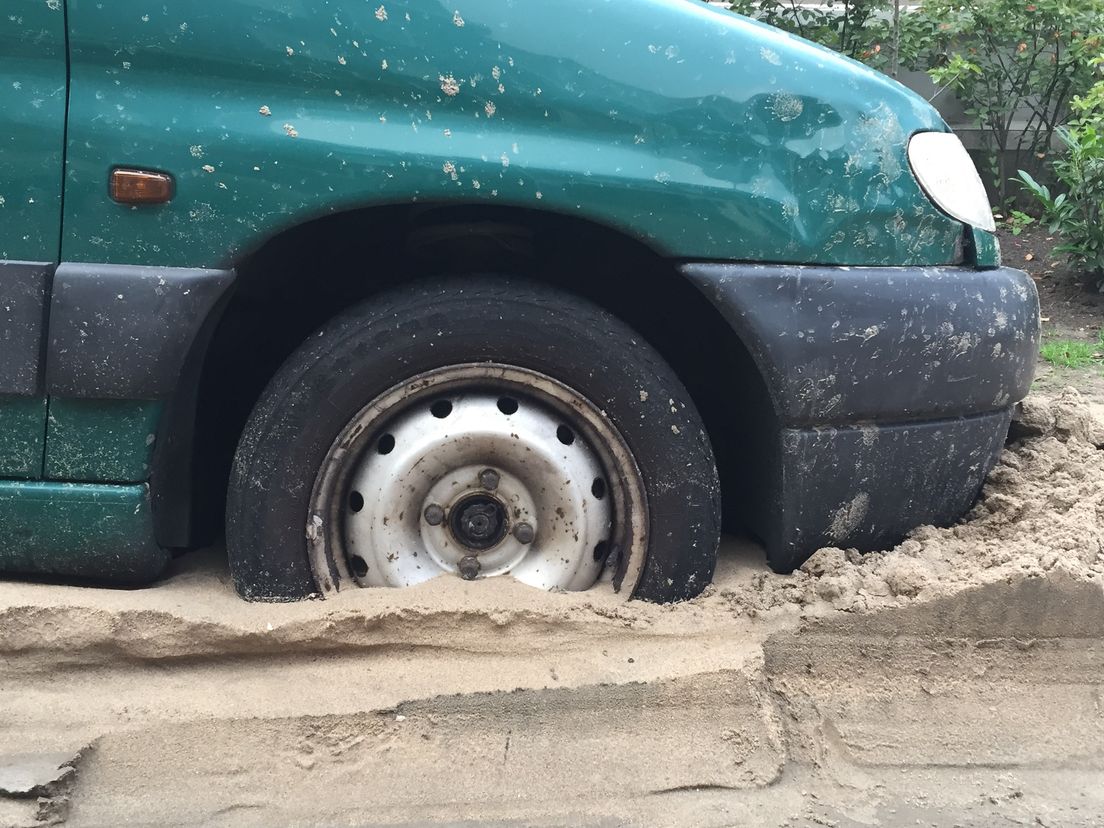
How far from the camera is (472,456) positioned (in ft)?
6.87

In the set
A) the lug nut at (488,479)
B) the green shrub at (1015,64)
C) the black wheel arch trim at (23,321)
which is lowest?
the lug nut at (488,479)

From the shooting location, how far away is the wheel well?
2.15m

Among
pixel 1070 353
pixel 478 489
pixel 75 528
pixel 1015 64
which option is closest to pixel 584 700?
pixel 478 489

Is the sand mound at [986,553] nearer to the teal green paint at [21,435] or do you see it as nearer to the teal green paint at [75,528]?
the teal green paint at [75,528]

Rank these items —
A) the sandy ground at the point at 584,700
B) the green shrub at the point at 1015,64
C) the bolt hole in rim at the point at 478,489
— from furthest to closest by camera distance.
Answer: the green shrub at the point at 1015,64, the bolt hole in rim at the point at 478,489, the sandy ground at the point at 584,700

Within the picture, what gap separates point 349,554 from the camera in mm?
2166

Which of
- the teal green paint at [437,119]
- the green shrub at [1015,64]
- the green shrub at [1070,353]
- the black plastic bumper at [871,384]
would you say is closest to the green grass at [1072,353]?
the green shrub at [1070,353]

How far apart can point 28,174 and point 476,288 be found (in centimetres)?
93

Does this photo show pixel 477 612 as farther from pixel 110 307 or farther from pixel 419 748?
pixel 110 307

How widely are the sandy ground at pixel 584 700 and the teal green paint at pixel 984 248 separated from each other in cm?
67

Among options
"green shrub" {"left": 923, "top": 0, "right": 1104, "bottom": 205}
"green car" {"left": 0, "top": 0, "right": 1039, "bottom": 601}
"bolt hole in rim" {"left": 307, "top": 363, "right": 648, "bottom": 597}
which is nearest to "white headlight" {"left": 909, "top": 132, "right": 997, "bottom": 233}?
"green car" {"left": 0, "top": 0, "right": 1039, "bottom": 601}

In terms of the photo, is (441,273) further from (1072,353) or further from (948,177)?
(1072,353)

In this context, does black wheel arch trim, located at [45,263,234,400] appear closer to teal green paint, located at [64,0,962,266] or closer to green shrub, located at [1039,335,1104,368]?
teal green paint, located at [64,0,962,266]

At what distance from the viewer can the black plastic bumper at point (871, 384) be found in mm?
2031
